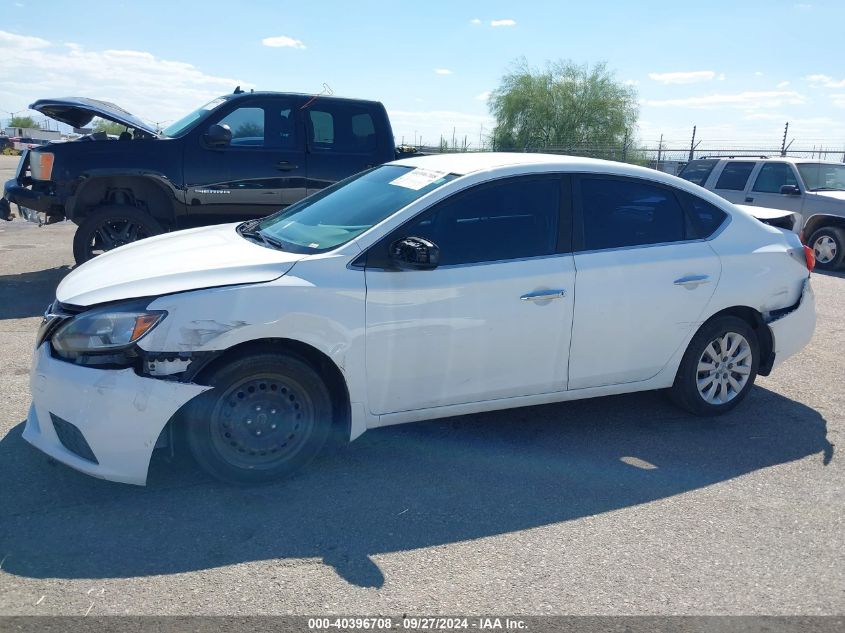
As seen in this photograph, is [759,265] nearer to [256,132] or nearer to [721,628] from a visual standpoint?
[721,628]

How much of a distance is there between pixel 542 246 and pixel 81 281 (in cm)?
256

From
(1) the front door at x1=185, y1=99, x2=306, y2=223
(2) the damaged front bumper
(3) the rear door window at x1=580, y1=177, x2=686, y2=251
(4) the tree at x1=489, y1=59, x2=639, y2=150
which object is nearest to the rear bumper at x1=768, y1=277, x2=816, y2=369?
(3) the rear door window at x1=580, y1=177, x2=686, y2=251

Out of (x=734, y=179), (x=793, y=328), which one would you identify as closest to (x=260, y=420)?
(x=793, y=328)

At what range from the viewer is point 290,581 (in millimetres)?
3154

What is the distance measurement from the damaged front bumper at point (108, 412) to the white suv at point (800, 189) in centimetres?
1162

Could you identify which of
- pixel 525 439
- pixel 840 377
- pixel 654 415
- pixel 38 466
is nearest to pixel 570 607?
pixel 525 439

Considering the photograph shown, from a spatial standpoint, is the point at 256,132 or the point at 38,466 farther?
the point at 256,132

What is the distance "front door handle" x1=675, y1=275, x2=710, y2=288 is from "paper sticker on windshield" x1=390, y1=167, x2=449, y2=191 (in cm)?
161

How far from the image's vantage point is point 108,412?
352 cm

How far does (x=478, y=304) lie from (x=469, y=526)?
46.7 inches

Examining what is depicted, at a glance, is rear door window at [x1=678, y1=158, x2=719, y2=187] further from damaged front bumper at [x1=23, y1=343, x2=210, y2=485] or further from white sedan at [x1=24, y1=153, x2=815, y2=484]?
damaged front bumper at [x1=23, y1=343, x2=210, y2=485]

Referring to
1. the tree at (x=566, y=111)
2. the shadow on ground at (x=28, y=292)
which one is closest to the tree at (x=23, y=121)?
the tree at (x=566, y=111)

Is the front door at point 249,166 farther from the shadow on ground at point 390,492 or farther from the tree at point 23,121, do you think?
the tree at point 23,121

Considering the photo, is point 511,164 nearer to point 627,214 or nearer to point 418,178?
point 418,178
